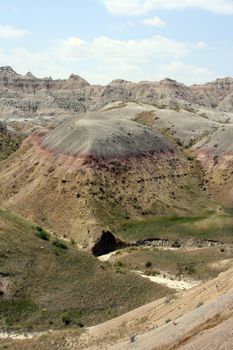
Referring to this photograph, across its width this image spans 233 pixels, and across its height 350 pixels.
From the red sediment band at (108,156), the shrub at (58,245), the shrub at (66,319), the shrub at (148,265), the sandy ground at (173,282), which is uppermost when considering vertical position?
the red sediment band at (108,156)

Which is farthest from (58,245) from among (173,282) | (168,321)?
(168,321)

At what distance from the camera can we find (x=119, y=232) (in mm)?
60500

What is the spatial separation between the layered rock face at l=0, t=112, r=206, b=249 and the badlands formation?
0.57 feet

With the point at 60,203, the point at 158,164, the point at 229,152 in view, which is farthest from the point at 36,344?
the point at 229,152

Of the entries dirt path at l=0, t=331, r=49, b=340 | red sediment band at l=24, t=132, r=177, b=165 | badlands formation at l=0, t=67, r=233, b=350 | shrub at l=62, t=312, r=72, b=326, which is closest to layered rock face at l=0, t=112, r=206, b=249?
red sediment band at l=24, t=132, r=177, b=165

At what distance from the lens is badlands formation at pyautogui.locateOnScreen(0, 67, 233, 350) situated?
2895cm

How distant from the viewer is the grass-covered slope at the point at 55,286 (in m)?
34.0

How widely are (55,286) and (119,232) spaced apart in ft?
A: 79.0

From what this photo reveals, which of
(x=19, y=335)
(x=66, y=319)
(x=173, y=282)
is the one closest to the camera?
(x=19, y=335)

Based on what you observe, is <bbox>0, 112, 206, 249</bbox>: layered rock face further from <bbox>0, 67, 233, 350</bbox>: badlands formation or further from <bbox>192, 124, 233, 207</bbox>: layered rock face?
<bbox>192, 124, 233, 207</bbox>: layered rock face

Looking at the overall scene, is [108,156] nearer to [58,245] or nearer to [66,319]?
[58,245]

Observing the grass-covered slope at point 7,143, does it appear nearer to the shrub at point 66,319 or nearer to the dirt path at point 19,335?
the shrub at point 66,319

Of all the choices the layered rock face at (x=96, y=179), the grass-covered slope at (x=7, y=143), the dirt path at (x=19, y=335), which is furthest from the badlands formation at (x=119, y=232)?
the grass-covered slope at (x=7, y=143)

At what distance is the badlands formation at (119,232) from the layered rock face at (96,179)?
6.9 inches
